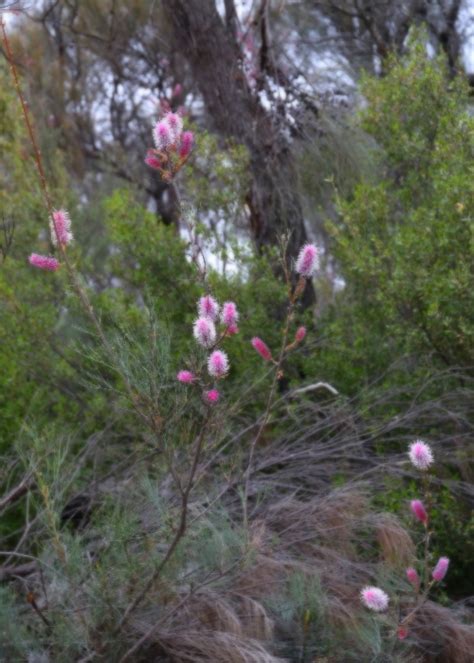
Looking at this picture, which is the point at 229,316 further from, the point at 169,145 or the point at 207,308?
the point at 169,145

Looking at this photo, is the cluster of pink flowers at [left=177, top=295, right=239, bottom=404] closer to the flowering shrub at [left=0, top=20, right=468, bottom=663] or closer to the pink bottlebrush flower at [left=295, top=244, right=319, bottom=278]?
the flowering shrub at [left=0, top=20, right=468, bottom=663]

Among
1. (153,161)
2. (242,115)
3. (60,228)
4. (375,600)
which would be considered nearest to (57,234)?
(60,228)

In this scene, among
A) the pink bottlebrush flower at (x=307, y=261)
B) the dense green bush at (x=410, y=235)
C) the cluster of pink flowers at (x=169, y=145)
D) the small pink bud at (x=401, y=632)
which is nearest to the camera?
the pink bottlebrush flower at (x=307, y=261)

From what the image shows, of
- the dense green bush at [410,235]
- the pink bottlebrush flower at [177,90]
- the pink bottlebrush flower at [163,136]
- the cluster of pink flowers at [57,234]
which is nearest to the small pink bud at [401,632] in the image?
the cluster of pink flowers at [57,234]

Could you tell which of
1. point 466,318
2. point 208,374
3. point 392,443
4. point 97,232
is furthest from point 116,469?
point 97,232

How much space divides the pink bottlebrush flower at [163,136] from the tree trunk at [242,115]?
13.9 ft

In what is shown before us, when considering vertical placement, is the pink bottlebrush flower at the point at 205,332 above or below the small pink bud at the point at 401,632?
above

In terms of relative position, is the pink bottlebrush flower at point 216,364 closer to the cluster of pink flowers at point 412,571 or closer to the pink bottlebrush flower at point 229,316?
the pink bottlebrush flower at point 229,316

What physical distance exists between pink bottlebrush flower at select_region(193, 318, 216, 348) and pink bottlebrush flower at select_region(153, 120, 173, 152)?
0.65 meters

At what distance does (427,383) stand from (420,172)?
5.45ft

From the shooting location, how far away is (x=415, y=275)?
588 centimetres

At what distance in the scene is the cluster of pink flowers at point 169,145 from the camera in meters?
3.48

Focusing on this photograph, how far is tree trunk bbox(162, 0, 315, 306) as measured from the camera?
25.7ft

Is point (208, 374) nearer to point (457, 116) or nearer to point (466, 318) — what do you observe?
point (466, 318)
